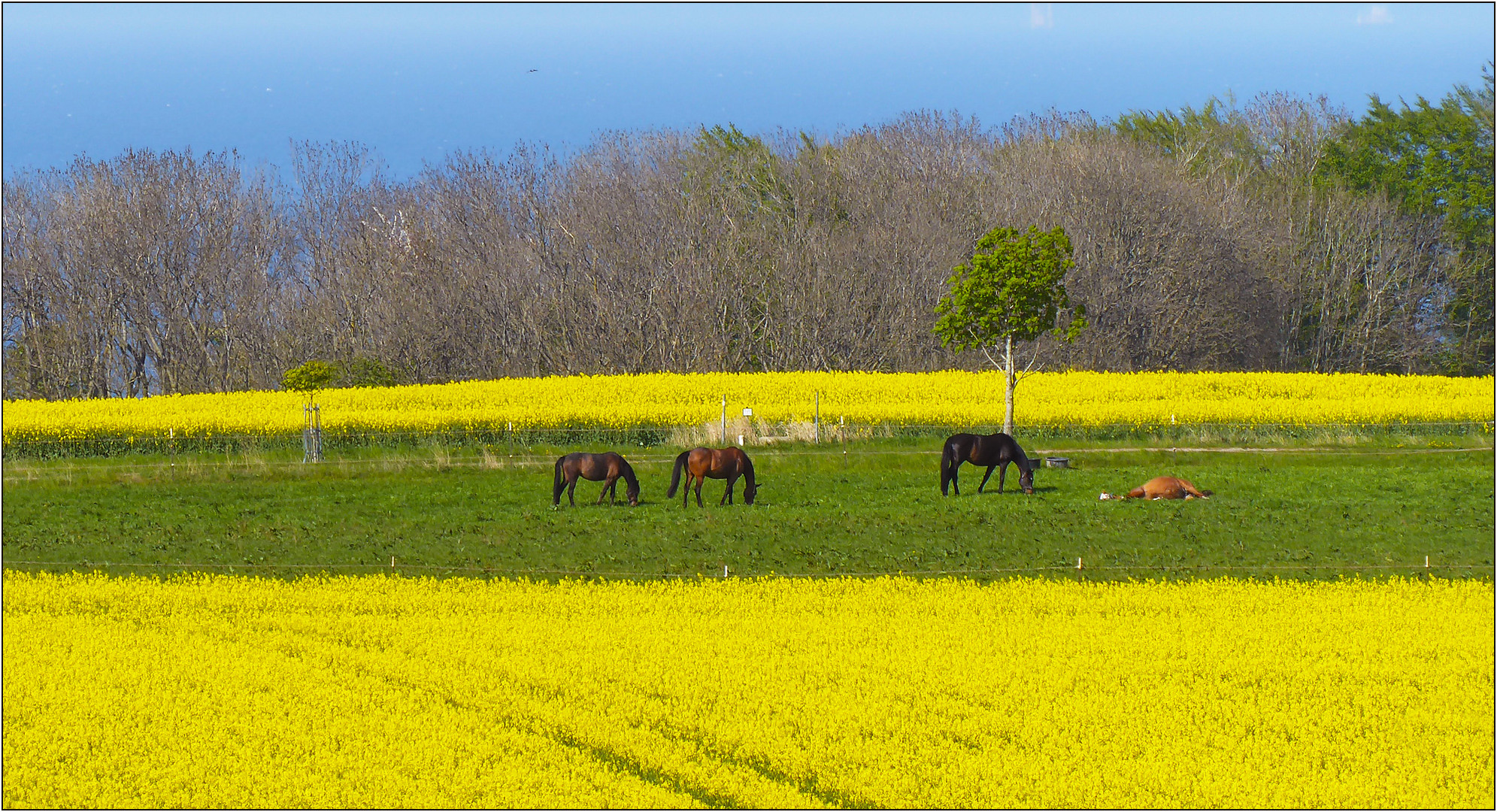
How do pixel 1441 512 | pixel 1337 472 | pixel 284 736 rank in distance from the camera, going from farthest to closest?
pixel 1337 472 < pixel 1441 512 < pixel 284 736

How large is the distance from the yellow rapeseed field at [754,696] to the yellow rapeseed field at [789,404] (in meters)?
19.5

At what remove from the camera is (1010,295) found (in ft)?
122

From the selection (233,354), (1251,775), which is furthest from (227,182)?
(1251,775)

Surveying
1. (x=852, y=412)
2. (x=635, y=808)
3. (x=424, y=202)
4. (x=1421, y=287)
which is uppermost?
(x=424, y=202)

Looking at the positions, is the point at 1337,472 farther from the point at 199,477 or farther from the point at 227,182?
the point at 227,182

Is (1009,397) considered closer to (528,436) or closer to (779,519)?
(528,436)

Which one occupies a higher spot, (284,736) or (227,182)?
(227,182)

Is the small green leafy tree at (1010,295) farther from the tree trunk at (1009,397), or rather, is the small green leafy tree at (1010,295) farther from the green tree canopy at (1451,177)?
the green tree canopy at (1451,177)

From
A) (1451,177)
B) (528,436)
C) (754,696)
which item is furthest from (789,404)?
(1451,177)

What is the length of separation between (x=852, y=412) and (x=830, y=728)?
28485 mm

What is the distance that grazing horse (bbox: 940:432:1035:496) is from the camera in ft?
92.0

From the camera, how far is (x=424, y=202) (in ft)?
260

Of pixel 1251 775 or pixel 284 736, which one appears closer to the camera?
pixel 1251 775

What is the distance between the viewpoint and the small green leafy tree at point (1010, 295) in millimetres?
37281
